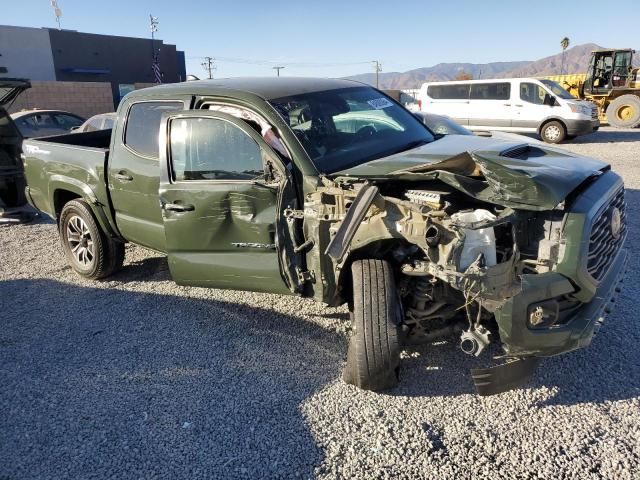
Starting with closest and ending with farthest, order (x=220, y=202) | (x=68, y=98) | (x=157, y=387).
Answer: (x=157, y=387)
(x=220, y=202)
(x=68, y=98)

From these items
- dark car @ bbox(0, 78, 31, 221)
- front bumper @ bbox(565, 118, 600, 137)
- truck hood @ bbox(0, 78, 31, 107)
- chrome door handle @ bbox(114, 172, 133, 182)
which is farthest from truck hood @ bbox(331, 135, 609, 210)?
front bumper @ bbox(565, 118, 600, 137)

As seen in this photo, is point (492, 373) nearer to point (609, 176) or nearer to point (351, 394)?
point (351, 394)

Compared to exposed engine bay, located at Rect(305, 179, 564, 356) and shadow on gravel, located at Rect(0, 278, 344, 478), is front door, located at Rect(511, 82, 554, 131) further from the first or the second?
exposed engine bay, located at Rect(305, 179, 564, 356)

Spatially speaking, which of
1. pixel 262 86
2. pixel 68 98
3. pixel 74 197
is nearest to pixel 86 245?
pixel 74 197

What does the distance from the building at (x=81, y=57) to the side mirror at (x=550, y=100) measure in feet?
90.8

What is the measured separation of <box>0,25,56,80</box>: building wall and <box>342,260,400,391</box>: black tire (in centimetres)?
3974

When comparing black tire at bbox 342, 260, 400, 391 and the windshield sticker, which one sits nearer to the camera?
black tire at bbox 342, 260, 400, 391

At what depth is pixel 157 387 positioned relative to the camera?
3422mm

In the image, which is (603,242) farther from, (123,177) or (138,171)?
(123,177)

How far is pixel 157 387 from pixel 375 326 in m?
1.55

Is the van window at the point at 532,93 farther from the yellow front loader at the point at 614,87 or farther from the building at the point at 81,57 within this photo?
the building at the point at 81,57

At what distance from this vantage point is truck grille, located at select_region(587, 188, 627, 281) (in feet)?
9.46

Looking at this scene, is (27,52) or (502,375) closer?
(502,375)

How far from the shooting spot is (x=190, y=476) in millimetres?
2633
